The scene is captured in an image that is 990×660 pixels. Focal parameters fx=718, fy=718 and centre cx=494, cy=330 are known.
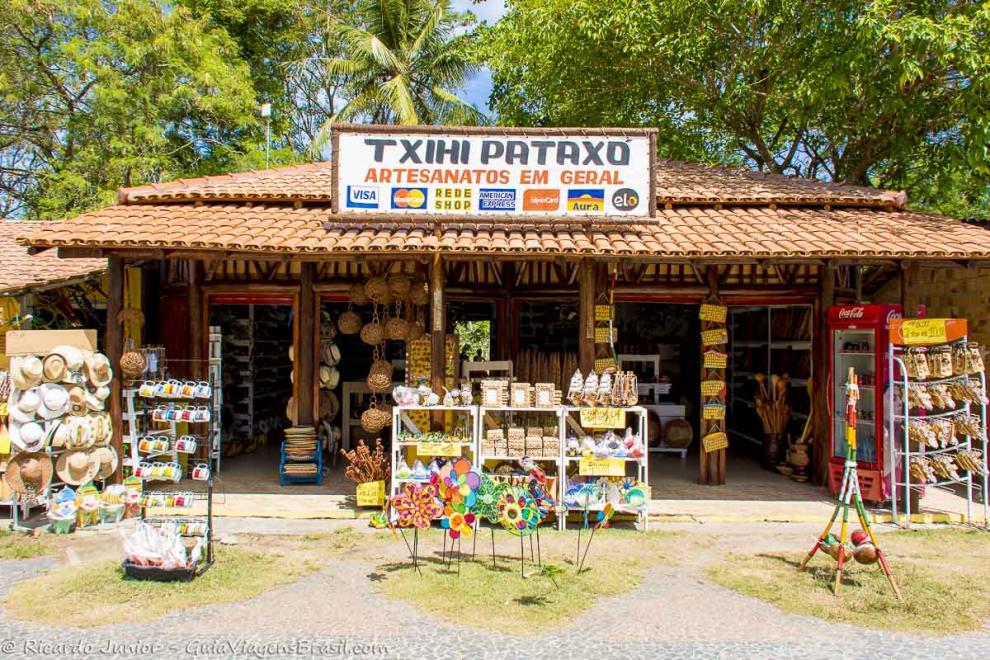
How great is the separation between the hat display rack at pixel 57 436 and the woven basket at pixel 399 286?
3.35 metres

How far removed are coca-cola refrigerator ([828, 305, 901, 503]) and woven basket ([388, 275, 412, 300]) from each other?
5.32m

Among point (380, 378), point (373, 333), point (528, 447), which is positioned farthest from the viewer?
point (373, 333)

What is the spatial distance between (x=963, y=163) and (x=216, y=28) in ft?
64.8

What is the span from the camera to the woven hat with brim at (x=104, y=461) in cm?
778

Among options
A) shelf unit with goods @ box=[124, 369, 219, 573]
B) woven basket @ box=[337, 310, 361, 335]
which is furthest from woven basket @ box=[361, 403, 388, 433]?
shelf unit with goods @ box=[124, 369, 219, 573]

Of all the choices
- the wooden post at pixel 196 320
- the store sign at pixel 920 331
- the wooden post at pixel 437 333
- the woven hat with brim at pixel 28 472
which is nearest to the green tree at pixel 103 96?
the wooden post at pixel 196 320

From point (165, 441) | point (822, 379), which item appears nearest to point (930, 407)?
point (822, 379)

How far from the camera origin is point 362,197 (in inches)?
345

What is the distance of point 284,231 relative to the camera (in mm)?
8594

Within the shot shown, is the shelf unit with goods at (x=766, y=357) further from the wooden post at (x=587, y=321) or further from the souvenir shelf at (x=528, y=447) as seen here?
the souvenir shelf at (x=528, y=447)

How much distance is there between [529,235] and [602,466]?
2.79 meters

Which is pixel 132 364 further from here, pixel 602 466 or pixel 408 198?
pixel 602 466

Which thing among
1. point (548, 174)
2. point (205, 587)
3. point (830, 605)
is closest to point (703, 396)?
point (548, 174)

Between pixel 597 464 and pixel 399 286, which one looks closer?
pixel 597 464
